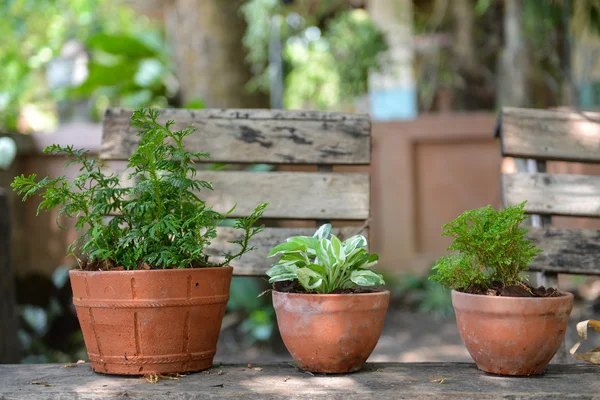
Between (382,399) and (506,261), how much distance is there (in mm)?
458

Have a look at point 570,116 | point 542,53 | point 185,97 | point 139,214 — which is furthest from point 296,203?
point 542,53

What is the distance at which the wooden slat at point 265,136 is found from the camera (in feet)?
7.05

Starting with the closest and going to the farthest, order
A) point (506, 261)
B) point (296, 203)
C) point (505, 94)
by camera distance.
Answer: point (506, 261) → point (296, 203) → point (505, 94)

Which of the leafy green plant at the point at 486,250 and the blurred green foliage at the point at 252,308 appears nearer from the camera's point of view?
the leafy green plant at the point at 486,250

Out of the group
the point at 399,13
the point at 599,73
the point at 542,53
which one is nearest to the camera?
the point at 542,53

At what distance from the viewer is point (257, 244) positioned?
6.84 ft

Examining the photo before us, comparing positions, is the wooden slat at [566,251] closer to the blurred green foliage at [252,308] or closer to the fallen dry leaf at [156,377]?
the fallen dry leaf at [156,377]

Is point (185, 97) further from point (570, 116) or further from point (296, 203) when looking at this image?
point (570, 116)

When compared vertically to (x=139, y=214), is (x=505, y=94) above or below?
above

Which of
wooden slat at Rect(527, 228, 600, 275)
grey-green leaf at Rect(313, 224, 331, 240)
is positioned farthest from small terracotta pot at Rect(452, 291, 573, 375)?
wooden slat at Rect(527, 228, 600, 275)

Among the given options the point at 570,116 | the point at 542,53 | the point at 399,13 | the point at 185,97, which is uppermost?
the point at 399,13

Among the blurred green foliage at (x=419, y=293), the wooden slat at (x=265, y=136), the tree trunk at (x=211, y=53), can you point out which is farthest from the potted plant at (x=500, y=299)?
the blurred green foliage at (x=419, y=293)

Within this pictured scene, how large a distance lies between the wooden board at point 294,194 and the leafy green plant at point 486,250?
0.52 metres

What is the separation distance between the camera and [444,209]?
6.45 meters
